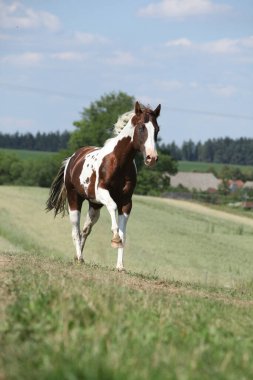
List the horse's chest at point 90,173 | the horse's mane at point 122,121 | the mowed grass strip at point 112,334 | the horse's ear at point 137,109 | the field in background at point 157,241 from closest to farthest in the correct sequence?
the mowed grass strip at point 112,334, the horse's ear at point 137,109, the horse's mane at point 122,121, the horse's chest at point 90,173, the field in background at point 157,241

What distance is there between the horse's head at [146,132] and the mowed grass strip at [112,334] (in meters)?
3.99

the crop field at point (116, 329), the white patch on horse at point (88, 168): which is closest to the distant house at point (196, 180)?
the white patch on horse at point (88, 168)

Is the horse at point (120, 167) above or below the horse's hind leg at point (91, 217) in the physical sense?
above

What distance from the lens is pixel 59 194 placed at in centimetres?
1767

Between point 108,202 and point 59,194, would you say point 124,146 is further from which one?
point 59,194

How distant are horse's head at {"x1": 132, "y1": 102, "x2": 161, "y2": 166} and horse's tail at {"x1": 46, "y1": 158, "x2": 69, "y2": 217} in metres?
3.62

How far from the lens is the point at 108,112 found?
114 meters

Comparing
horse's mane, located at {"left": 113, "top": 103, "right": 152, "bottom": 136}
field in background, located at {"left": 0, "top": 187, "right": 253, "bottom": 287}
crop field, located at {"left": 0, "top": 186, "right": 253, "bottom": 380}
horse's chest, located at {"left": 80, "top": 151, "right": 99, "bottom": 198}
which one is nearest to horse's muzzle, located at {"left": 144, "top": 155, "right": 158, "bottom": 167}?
horse's mane, located at {"left": 113, "top": 103, "right": 152, "bottom": 136}

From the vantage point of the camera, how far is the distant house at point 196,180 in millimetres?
170375

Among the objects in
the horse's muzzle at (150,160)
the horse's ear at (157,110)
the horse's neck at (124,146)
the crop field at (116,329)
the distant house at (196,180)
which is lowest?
the distant house at (196,180)

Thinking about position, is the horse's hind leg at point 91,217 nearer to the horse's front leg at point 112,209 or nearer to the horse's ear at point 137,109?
the horse's front leg at point 112,209

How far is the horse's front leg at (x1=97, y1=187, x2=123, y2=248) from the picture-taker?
13.7 m

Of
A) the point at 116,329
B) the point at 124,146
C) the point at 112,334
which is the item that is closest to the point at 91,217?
the point at 124,146

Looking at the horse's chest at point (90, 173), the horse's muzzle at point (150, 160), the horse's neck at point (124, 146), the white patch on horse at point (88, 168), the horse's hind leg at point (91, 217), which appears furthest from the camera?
the horse's hind leg at point (91, 217)
